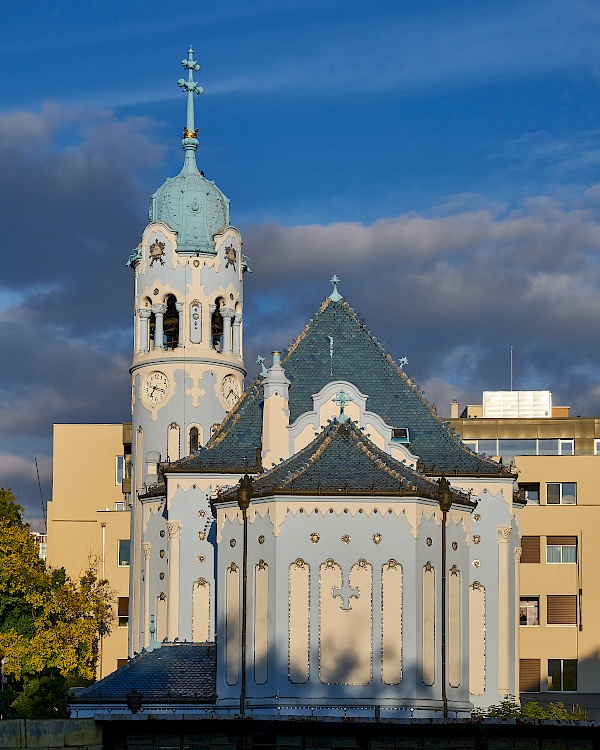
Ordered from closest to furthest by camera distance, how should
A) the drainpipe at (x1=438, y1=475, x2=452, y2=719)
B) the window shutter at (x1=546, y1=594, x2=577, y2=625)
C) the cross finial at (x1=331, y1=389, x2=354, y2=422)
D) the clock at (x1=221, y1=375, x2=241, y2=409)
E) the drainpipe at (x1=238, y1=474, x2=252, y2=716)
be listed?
the drainpipe at (x1=238, y1=474, x2=252, y2=716)
the drainpipe at (x1=438, y1=475, x2=452, y2=719)
the cross finial at (x1=331, y1=389, x2=354, y2=422)
the clock at (x1=221, y1=375, x2=241, y2=409)
the window shutter at (x1=546, y1=594, x2=577, y2=625)

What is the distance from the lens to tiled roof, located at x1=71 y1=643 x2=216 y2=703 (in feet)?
218

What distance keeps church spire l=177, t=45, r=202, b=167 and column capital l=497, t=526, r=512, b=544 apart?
987 inches

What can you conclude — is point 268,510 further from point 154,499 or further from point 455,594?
point 154,499

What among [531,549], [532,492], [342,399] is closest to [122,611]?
[531,549]

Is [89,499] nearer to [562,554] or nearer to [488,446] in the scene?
[488,446]

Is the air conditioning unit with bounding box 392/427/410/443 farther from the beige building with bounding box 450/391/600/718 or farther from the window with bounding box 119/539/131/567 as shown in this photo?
the window with bounding box 119/539/131/567

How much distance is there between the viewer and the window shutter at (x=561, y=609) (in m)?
103

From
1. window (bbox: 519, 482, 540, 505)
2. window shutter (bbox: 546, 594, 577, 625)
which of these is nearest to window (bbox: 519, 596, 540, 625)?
window shutter (bbox: 546, 594, 577, 625)

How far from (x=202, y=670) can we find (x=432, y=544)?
33.3 ft

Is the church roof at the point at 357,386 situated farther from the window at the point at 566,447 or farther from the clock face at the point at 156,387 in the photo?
the window at the point at 566,447

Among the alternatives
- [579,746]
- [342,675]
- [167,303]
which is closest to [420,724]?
[579,746]

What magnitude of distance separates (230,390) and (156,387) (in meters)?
3.63

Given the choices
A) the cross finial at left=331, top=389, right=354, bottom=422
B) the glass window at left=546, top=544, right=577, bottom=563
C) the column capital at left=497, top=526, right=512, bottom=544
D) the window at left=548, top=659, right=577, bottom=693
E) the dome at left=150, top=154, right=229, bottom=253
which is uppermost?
the dome at left=150, top=154, right=229, bottom=253

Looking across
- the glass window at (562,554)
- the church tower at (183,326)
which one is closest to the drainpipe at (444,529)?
the church tower at (183,326)
